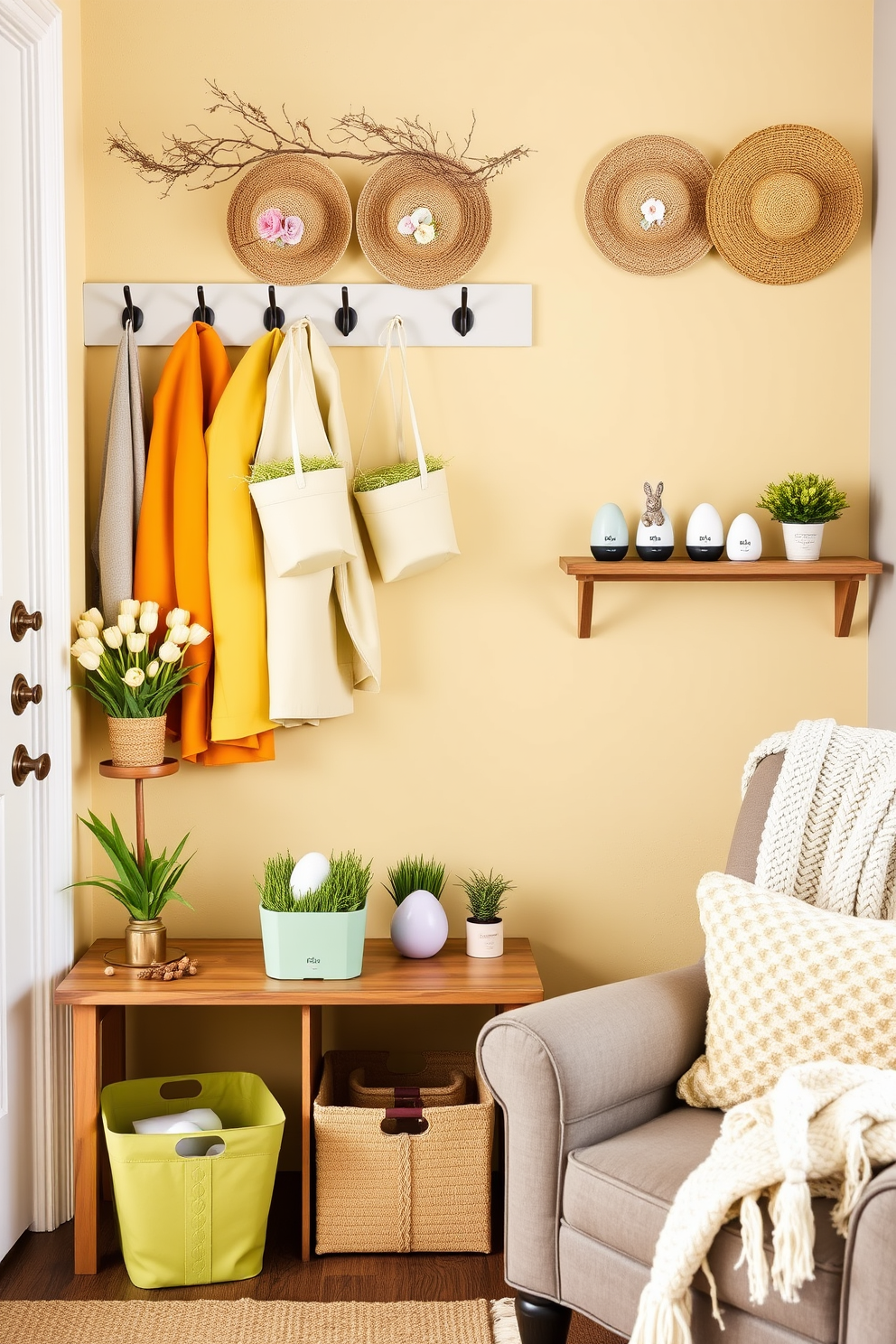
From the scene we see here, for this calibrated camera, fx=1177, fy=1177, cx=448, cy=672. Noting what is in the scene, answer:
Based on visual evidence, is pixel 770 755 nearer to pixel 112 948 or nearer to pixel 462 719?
pixel 462 719

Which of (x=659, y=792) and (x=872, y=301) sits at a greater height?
(x=872, y=301)

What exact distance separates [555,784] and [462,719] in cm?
25

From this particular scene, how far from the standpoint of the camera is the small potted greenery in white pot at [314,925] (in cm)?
220

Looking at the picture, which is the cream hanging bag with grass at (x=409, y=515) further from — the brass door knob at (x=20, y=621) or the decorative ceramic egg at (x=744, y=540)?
the brass door knob at (x=20, y=621)

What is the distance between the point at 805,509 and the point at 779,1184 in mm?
1339

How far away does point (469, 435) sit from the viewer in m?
2.49

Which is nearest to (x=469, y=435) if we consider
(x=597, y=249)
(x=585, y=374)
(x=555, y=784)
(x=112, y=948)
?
(x=585, y=374)

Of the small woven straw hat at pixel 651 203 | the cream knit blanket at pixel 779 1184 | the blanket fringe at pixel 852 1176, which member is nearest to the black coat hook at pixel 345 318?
the small woven straw hat at pixel 651 203

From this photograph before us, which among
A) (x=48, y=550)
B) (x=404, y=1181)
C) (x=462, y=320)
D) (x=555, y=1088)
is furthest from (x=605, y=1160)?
(x=462, y=320)

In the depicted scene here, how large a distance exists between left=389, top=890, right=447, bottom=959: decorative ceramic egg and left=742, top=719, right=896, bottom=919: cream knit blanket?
67 cm

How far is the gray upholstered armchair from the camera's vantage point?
1502 millimetres

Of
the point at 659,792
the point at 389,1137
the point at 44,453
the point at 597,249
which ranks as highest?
the point at 597,249

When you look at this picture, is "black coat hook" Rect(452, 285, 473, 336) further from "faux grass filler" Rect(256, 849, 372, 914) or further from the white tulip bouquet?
"faux grass filler" Rect(256, 849, 372, 914)

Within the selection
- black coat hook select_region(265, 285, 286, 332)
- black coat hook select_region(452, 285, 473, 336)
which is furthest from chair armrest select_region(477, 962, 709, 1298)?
black coat hook select_region(265, 285, 286, 332)
